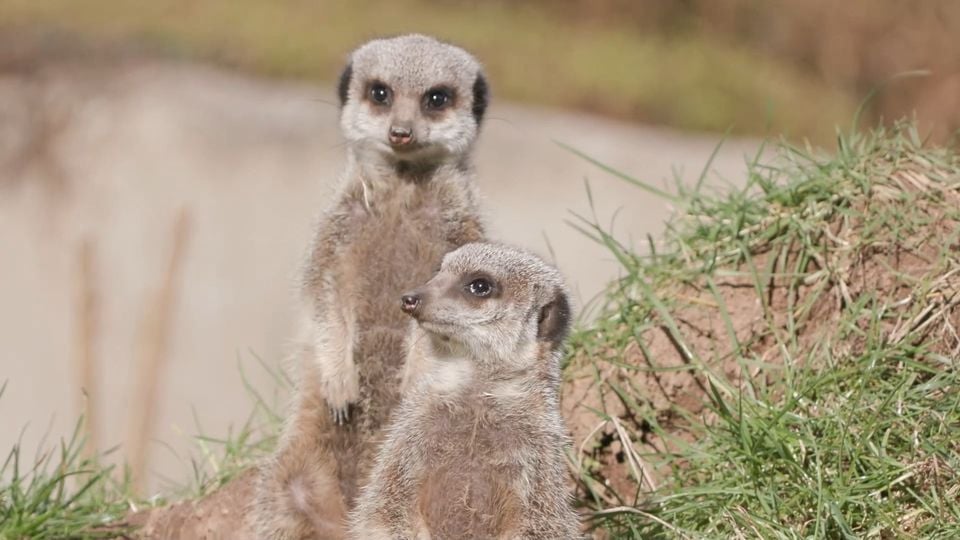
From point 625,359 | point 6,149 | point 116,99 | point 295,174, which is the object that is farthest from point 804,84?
point 625,359

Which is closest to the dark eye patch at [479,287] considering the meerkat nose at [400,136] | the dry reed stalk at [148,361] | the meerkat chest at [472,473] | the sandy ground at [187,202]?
the meerkat chest at [472,473]

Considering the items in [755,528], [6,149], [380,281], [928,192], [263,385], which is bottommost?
[263,385]

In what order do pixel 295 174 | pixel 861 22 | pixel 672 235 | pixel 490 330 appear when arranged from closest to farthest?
pixel 490 330, pixel 672 235, pixel 295 174, pixel 861 22

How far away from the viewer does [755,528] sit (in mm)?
3602

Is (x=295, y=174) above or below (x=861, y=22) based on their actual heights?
below

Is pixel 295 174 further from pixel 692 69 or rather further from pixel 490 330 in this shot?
pixel 490 330

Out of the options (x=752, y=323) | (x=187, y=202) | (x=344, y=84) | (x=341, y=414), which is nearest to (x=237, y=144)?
(x=187, y=202)

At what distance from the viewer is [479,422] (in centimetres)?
350

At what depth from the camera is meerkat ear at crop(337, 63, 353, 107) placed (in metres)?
4.55

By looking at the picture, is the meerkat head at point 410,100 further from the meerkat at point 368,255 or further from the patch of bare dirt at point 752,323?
the patch of bare dirt at point 752,323

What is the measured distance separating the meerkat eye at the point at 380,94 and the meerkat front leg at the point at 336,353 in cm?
59

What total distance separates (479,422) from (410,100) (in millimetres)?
1258

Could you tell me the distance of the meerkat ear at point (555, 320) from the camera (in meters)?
3.62

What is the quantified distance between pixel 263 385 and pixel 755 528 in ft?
17.7
